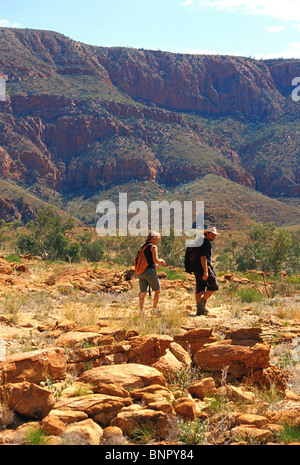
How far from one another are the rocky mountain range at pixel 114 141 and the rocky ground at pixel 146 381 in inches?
2158

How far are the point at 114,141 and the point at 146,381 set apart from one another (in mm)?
84453

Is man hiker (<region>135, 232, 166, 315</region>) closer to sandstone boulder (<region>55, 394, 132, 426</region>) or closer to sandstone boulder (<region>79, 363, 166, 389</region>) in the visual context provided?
sandstone boulder (<region>79, 363, 166, 389</region>)

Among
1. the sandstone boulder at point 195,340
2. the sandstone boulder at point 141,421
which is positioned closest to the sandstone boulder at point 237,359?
the sandstone boulder at point 195,340

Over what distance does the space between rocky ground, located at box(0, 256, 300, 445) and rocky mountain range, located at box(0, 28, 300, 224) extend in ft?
180

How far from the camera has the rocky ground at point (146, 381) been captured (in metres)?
3.54

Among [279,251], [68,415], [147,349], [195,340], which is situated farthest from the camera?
[279,251]

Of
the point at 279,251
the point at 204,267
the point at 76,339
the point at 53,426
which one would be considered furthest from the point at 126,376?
the point at 279,251

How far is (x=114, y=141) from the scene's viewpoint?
85.9 meters

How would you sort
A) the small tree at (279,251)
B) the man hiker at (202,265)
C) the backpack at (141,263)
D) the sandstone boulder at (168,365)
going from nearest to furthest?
the sandstone boulder at (168,365), the backpack at (141,263), the man hiker at (202,265), the small tree at (279,251)

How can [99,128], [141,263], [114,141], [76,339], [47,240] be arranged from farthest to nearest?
[99,128], [114,141], [47,240], [141,263], [76,339]

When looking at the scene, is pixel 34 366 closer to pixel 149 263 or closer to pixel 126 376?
pixel 126 376

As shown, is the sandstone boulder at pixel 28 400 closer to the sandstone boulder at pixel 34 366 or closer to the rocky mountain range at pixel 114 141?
the sandstone boulder at pixel 34 366

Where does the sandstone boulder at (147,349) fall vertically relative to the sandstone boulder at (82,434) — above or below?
above

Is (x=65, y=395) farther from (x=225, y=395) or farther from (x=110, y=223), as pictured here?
(x=110, y=223)
